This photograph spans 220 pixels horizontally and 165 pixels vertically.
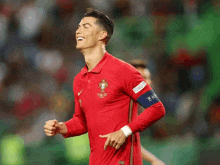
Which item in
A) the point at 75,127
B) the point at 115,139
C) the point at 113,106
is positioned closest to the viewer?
the point at 115,139

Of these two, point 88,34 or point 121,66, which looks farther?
point 88,34

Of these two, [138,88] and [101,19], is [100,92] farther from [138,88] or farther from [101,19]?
[101,19]

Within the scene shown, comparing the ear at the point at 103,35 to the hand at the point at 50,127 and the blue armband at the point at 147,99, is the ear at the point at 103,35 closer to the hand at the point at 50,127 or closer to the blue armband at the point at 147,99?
the blue armband at the point at 147,99

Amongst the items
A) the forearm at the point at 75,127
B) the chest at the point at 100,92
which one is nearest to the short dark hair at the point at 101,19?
the chest at the point at 100,92

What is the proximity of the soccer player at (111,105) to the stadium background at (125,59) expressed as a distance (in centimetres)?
342

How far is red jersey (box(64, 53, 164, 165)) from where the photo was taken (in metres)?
2.81

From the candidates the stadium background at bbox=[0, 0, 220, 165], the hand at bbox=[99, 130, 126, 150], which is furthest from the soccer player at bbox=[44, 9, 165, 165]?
the stadium background at bbox=[0, 0, 220, 165]

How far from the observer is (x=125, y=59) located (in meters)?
8.10

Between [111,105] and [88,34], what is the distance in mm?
659

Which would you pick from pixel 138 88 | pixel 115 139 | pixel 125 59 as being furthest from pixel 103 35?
pixel 125 59

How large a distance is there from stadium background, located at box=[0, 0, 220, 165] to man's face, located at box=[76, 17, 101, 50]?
3548mm

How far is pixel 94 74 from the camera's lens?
3027mm

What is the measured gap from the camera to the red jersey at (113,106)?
281cm

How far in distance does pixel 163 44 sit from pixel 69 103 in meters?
2.57
